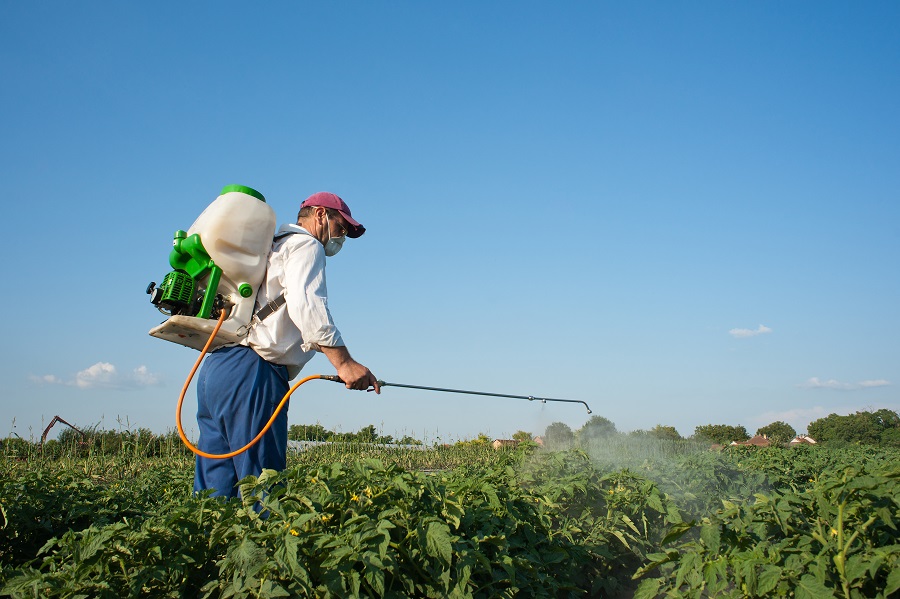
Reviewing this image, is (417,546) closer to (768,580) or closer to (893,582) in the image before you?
(768,580)

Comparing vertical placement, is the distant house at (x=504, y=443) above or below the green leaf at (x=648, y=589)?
above

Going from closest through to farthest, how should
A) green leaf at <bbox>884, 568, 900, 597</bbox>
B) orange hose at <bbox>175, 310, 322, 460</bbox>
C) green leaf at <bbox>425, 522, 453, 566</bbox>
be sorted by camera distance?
green leaf at <bbox>884, 568, 900, 597</bbox>
green leaf at <bbox>425, 522, 453, 566</bbox>
orange hose at <bbox>175, 310, 322, 460</bbox>

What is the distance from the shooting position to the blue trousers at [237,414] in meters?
3.15

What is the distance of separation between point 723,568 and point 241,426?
2.08m

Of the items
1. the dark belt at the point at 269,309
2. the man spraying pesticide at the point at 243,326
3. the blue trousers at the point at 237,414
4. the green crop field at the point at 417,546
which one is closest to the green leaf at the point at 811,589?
the green crop field at the point at 417,546

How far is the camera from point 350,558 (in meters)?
1.99

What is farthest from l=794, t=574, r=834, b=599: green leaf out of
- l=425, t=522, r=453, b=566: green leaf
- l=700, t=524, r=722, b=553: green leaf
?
l=425, t=522, r=453, b=566: green leaf

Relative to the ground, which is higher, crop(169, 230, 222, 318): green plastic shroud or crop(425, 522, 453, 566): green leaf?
crop(169, 230, 222, 318): green plastic shroud

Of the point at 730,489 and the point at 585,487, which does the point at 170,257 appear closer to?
the point at 585,487

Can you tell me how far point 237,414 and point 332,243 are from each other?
111cm

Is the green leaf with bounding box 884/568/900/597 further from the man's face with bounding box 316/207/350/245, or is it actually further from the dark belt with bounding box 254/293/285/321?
the man's face with bounding box 316/207/350/245

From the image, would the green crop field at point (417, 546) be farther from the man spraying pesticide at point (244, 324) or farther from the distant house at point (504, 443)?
the distant house at point (504, 443)

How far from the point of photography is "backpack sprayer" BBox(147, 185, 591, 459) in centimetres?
324

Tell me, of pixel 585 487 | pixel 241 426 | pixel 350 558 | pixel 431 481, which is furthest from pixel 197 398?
pixel 585 487
